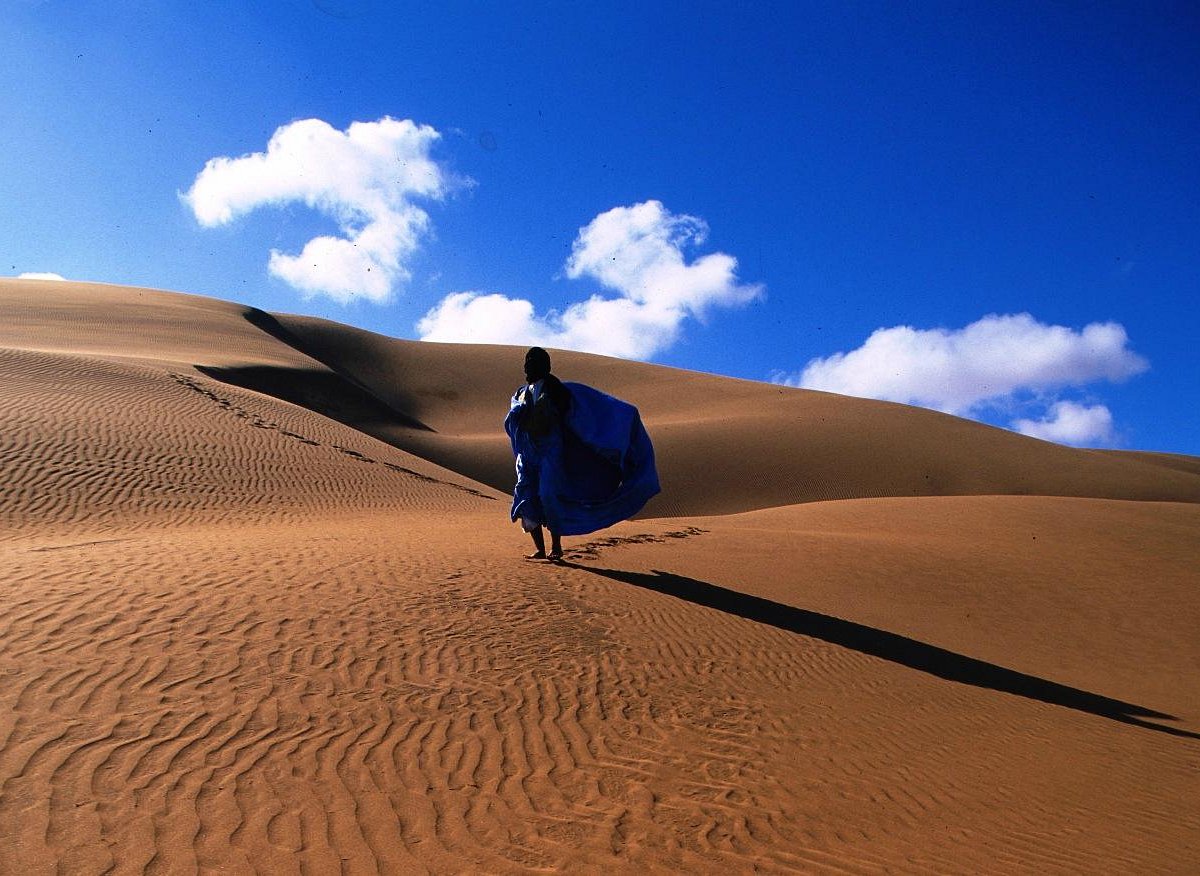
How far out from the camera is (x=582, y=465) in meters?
10.5

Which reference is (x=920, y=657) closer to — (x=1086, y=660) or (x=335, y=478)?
(x=1086, y=660)

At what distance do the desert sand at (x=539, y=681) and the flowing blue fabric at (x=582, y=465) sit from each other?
0.78m

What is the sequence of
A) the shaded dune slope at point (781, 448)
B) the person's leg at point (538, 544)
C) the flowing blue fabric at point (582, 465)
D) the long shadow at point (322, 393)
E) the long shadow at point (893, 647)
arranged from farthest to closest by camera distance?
the shaded dune slope at point (781, 448) → the long shadow at point (322, 393) → the person's leg at point (538, 544) → the flowing blue fabric at point (582, 465) → the long shadow at point (893, 647)

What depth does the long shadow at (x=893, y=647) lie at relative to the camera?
858cm

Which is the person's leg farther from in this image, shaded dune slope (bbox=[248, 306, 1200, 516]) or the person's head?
shaded dune slope (bbox=[248, 306, 1200, 516])

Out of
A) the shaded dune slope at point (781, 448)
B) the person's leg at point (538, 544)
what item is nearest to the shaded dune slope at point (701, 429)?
the shaded dune slope at point (781, 448)

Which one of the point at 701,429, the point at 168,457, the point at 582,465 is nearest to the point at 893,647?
the point at 582,465

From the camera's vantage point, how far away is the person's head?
9.59 metres

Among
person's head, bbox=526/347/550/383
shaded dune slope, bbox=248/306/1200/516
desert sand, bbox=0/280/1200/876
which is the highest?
shaded dune slope, bbox=248/306/1200/516

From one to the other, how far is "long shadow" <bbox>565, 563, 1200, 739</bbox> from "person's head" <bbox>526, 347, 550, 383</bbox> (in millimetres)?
2594

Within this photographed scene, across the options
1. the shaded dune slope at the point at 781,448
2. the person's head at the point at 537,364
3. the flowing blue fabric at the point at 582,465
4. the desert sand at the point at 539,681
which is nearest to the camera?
the desert sand at the point at 539,681

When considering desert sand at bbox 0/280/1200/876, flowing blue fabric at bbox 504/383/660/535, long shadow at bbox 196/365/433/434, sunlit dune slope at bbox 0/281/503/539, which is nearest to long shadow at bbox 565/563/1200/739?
desert sand at bbox 0/280/1200/876

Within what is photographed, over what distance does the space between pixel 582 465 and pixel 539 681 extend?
4545mm

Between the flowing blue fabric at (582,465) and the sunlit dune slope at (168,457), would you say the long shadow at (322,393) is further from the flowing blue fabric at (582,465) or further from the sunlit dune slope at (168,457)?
the flowing blue fabric at (582,465)
